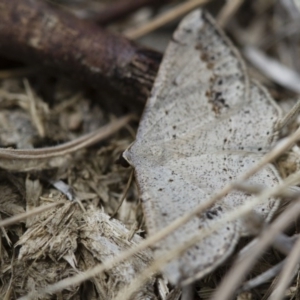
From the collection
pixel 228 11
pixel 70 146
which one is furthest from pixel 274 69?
pixel 70 146

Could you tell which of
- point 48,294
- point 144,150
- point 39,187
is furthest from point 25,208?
point 144,150

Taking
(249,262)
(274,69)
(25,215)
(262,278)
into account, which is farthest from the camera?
(274,69)

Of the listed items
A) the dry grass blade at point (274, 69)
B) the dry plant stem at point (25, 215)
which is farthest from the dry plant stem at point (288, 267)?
the dry grass blade at point (274, 69)

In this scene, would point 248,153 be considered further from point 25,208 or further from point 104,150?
point 25,208

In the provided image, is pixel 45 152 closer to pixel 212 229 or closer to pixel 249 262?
pixel 212 229

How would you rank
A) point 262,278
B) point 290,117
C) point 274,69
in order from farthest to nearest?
point 274,69, point 290,117, point 262,278

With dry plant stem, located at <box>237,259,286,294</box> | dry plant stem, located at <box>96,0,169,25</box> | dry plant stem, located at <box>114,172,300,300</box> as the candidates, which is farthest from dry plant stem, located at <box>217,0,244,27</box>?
dry plant stem, located at <box>237,259,286,294</box>

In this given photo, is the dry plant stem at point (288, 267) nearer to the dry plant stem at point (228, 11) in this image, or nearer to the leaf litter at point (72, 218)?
the leaf litter at point (72, 218)

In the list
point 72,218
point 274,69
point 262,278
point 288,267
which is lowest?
point 72,218
